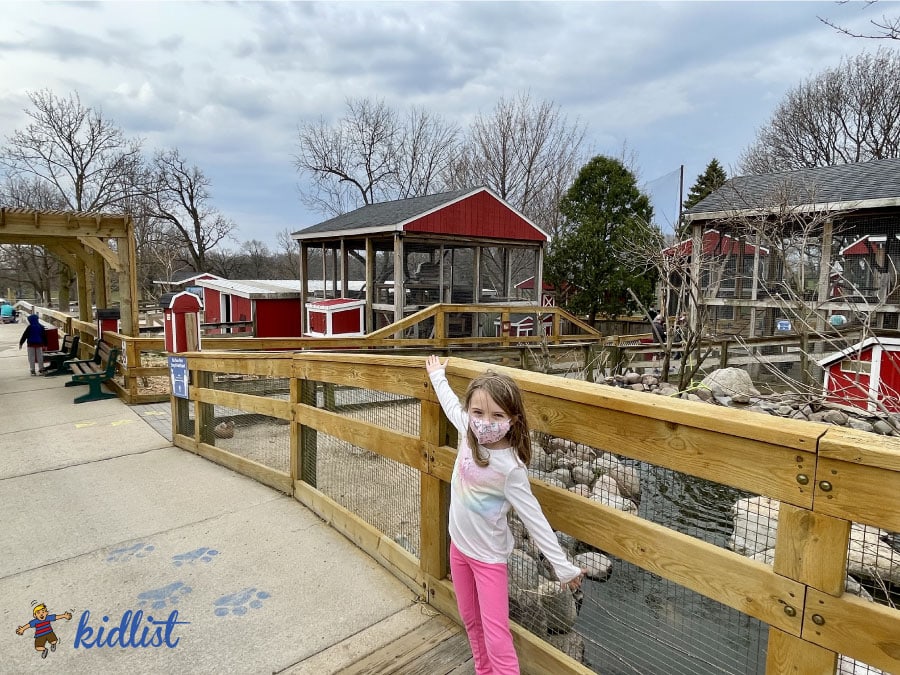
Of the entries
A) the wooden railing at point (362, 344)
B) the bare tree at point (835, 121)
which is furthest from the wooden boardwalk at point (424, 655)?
the bare tree at point (835, 121)

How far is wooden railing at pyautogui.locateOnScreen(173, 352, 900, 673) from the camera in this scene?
1255 millimetres

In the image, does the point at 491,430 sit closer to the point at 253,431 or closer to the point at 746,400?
the point at 253,431

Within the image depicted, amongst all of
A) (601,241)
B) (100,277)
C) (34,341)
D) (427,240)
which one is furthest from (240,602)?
(601,241)

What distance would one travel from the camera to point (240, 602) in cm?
265

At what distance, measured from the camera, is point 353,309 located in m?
13.2

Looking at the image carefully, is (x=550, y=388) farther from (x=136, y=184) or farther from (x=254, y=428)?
(x=136, y=184)

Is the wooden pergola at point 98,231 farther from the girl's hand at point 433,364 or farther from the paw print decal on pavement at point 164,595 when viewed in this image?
the girl's hand at point 433,364

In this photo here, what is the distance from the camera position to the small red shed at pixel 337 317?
12672mm

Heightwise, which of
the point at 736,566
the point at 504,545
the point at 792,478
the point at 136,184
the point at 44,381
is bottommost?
the point at 44,381

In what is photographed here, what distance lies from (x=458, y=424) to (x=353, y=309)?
11.4m

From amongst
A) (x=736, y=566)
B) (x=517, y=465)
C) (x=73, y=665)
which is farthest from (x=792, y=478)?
(x=73, y=665)

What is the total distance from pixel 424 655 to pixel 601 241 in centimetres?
1719

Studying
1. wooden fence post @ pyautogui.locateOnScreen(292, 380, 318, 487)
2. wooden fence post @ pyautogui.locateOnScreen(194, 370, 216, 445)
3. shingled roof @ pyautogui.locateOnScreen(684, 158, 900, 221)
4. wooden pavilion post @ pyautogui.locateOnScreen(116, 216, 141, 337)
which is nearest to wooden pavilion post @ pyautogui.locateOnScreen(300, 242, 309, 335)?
wooden pavilion post @ pyautogui.locateOnScreen(116, 216, 141, 337)

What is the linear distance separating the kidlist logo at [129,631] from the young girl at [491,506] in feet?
4.48
